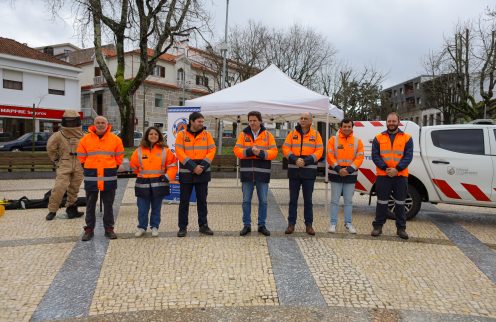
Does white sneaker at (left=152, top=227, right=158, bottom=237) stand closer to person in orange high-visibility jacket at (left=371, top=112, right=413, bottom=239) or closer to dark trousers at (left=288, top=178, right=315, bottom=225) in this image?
dark trousers at (left=288, top=178, right=315, bottom=225)

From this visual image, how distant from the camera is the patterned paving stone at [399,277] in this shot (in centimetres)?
375

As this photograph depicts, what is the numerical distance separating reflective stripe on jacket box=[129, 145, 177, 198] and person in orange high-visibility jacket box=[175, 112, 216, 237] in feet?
0.77

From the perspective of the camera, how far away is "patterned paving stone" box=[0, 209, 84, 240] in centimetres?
592

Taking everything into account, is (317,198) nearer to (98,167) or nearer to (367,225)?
(367,225)

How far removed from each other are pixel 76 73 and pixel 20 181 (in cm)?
2468

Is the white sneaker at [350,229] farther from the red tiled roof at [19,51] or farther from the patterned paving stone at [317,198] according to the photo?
the red tiled roof at [19,51]

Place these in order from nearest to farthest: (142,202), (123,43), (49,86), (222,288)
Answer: (222,288) < (142,202) < (123,43) < (49,86)

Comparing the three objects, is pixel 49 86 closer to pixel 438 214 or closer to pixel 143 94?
pixel 143 94

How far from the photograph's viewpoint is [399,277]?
4.37 metres

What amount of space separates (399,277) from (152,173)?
11.2ft

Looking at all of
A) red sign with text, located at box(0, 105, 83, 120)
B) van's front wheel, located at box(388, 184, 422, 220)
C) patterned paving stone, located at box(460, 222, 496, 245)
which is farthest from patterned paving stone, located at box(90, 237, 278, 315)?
red sign with text, located at box(0, 105, 83, 120)

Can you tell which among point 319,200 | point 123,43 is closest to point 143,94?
point 123,43

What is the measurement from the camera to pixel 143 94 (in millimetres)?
41125

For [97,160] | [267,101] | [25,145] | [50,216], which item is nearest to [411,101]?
[25,145]
